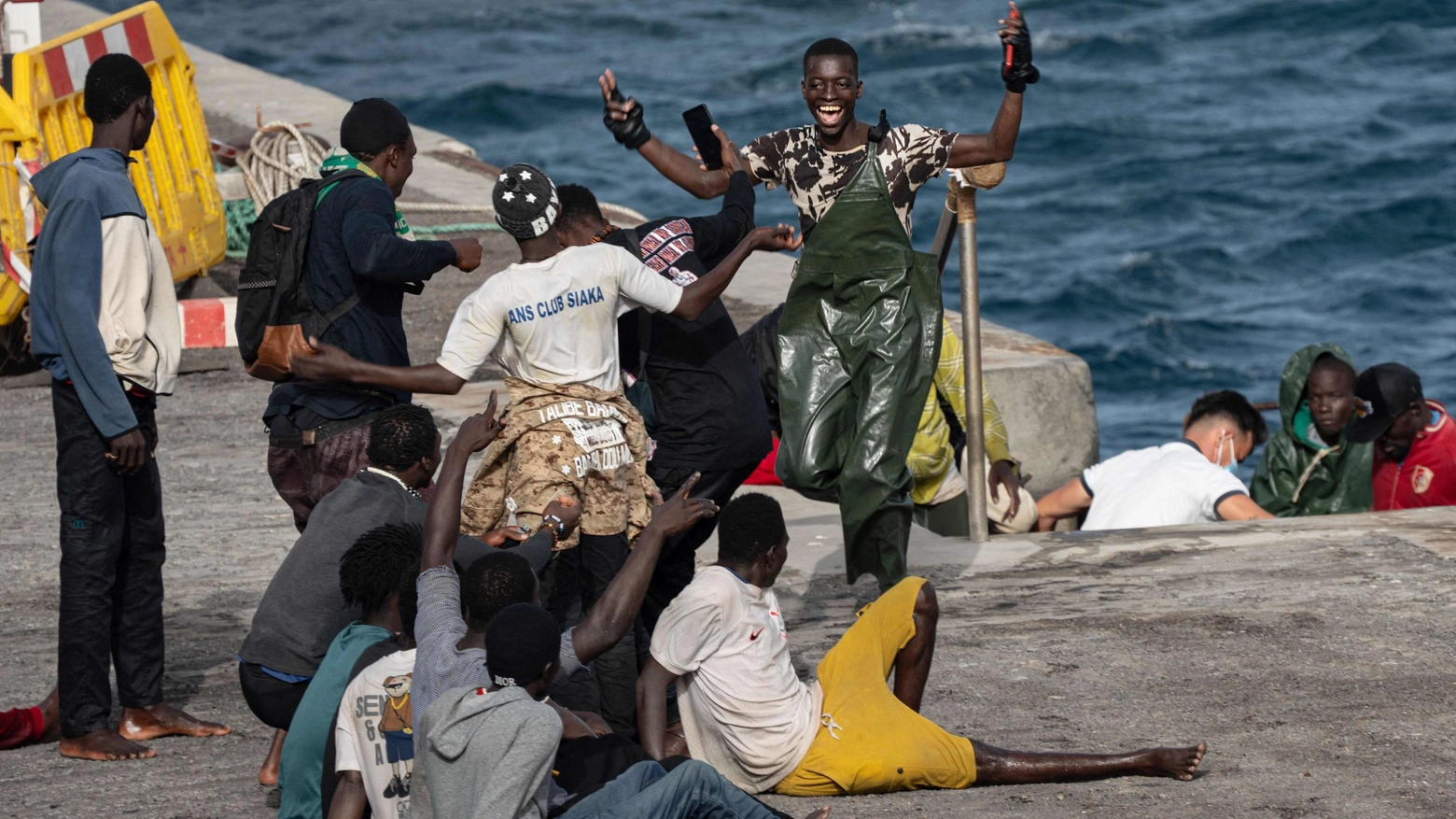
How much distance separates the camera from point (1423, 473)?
9.09 metres

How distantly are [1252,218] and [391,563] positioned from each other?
69.6ft

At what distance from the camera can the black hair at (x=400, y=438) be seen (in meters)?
5.43

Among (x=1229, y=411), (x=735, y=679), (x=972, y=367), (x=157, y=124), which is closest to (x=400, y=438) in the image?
(x=735, y=679)

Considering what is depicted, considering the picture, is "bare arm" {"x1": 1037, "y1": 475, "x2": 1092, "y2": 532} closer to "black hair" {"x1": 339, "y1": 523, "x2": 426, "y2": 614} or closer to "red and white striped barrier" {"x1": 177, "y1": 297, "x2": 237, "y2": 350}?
"red and white striped barrier" {"x1": 177, "y1": 297, "x2": 237, "y2": 350}

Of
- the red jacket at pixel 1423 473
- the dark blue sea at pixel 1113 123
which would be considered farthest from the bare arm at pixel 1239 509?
the dark blue sea at pixel 1113 123

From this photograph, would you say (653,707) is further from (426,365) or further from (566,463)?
(426,365)

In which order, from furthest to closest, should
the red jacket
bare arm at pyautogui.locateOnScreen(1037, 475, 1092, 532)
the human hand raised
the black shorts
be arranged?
bare arm at pyautogui.locateOnScreen(1037, 475, 1092, 532), the red jacket, the black shorts, the human hand raised

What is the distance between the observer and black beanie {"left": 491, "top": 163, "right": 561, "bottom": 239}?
18.3 ft

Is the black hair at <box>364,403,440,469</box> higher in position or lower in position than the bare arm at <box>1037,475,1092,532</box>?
higher

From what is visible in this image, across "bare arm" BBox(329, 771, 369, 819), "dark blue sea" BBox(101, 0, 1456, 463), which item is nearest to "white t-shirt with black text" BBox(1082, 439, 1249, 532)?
"bare arm" BBox(329, 771, 369, 819)

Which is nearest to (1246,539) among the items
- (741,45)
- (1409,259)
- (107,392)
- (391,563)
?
(391,563)

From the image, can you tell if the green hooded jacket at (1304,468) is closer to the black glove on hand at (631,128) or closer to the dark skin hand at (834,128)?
the dark skin hand at (834,128)

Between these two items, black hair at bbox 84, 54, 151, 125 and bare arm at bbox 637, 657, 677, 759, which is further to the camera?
black hair at bbox 84, 54, 151, 125

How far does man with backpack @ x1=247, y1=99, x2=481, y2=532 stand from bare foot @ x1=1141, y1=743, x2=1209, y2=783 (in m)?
2.46
